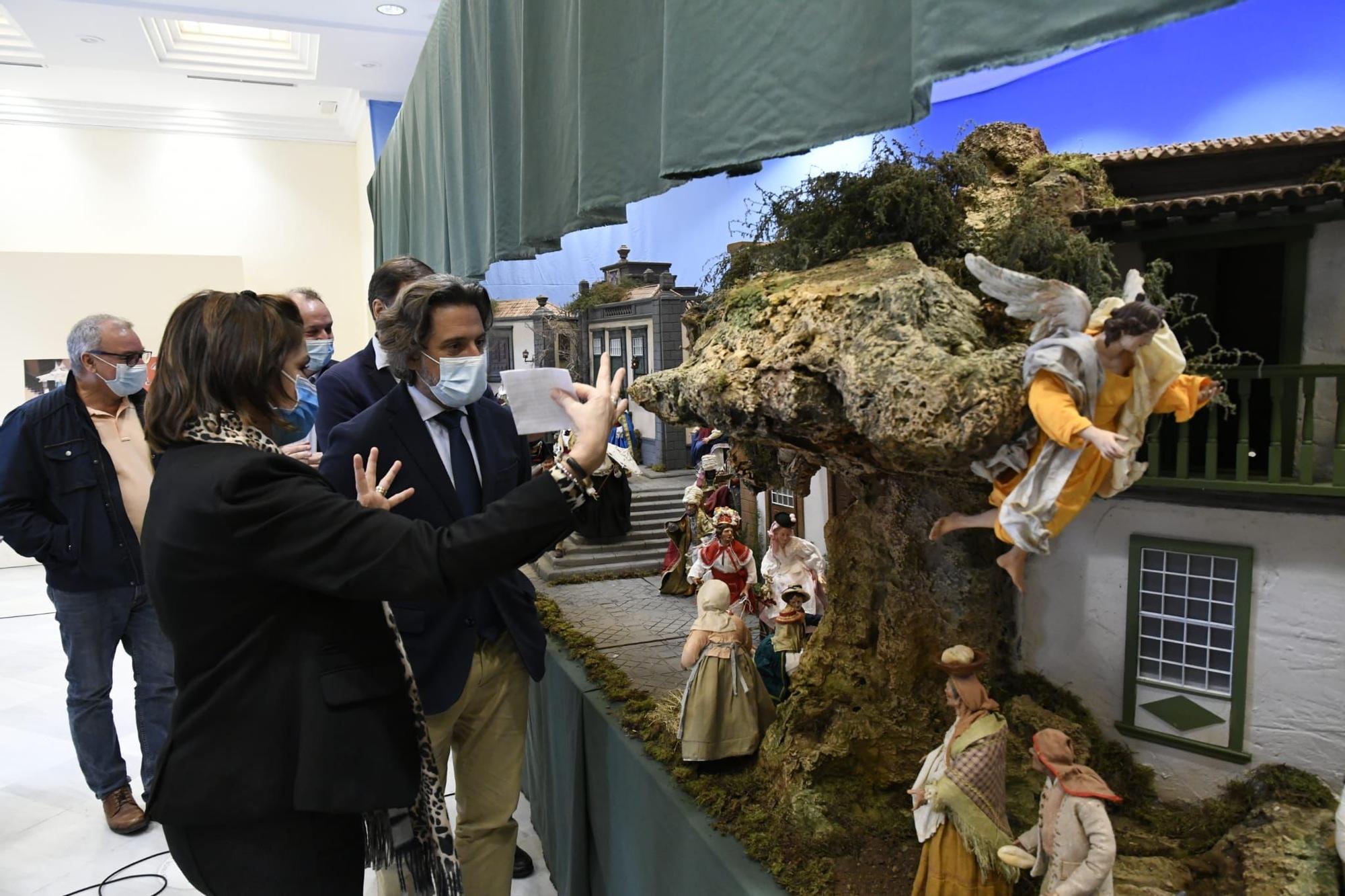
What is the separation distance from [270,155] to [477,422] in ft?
38.9

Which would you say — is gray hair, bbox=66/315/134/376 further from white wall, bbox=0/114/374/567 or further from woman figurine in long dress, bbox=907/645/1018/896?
white wall, bbox=0/114/374/567

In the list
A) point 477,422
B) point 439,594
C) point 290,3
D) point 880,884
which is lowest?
point 880,884

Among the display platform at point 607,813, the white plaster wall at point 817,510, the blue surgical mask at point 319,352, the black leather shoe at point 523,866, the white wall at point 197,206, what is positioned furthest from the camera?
the white wall at point 197,206

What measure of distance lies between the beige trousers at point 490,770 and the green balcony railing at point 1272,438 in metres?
2.31

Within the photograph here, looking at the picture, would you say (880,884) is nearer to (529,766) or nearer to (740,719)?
(740,719)

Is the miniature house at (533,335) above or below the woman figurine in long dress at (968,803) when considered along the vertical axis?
above

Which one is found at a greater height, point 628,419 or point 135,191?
point 135,191

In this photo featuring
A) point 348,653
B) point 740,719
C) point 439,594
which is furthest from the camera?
point 740,719

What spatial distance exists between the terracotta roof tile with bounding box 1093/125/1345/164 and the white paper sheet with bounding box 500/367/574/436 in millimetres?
1883

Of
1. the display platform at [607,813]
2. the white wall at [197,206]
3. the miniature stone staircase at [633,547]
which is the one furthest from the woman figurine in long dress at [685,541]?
the white wall at [197,206]

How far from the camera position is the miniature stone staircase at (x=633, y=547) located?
6.14 metres

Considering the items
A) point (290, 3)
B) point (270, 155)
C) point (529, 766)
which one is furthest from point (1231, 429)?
point (270, 155)

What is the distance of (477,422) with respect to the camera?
3246 mm

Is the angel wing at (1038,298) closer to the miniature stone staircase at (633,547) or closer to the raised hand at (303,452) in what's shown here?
the raised hand at (303,452)
